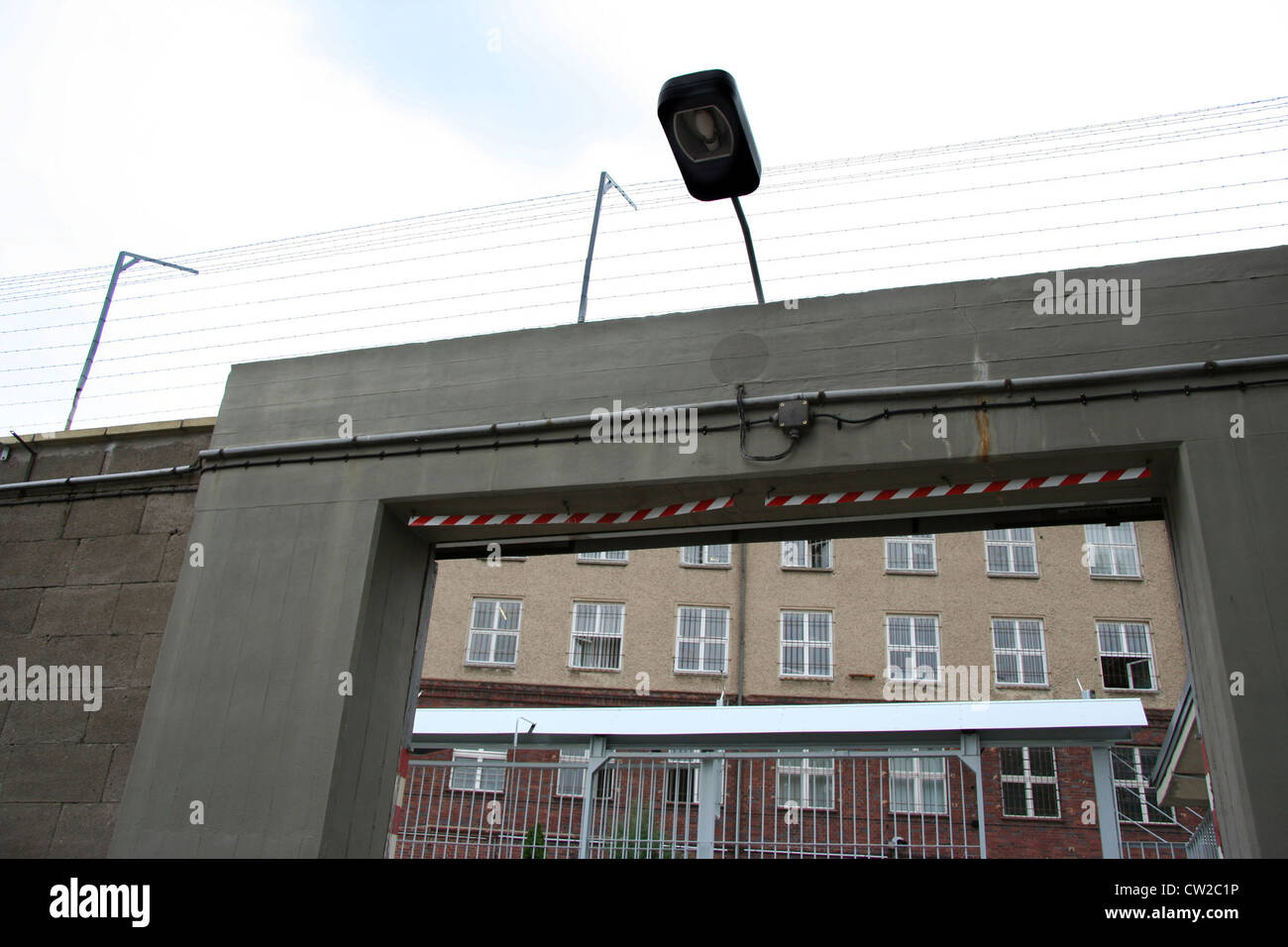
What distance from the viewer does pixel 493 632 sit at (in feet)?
97.9

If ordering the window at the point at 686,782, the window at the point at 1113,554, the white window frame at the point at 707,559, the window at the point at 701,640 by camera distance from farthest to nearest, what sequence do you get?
the white window frame at the point at 707,559 < the window at the point at 1113,554 < the window at the point at 701,640 < the window at the point at 686,782

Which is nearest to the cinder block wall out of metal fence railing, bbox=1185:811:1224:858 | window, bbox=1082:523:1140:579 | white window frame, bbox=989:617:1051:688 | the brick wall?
metal fence railing, bbox=1185:811:1224:858

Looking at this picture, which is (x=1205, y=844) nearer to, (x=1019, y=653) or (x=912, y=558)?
(x=1019, y=653)

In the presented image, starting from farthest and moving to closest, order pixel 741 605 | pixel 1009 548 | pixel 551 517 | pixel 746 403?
pixel 1009 548 → pixel 741 605 → pixel 551 517 → pixel 746 403

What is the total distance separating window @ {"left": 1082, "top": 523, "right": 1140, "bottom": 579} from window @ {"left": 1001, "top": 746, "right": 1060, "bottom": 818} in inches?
261

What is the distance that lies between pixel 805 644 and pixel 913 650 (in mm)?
3101

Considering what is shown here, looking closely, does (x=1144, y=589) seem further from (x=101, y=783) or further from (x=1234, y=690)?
(x=101, y=783)

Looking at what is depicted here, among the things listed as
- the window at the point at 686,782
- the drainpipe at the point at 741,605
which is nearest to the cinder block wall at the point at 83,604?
the window at the point at 686,782

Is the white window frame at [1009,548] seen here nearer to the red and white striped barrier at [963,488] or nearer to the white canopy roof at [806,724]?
the white canopy roof at [806,724]

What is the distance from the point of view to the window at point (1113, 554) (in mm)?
28844

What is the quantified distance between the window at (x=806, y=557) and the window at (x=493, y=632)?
8.35 meters

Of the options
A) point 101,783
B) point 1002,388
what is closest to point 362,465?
point 101,783

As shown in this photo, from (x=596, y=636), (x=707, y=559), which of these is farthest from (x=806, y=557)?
(x=596, y=636)

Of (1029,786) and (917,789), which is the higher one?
(1029,786)
